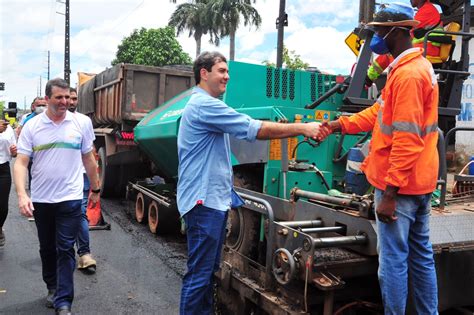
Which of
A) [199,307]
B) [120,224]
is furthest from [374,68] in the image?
[120,224]

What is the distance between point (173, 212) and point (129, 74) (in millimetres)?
3187

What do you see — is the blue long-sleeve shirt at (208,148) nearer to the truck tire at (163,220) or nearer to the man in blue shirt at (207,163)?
the man in blue shirt at (207,163)

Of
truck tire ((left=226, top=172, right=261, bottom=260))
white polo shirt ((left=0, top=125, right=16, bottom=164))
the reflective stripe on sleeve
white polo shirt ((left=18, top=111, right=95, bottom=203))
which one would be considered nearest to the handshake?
the reflective stripe on sleeve

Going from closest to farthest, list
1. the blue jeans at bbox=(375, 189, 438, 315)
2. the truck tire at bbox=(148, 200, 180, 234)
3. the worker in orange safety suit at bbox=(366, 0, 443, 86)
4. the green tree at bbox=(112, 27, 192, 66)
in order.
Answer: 1. the blue jeans at bbox=(375, 189, 438, 315)
2. the worker in orange safety suit at bbox=(366, 0, 443, 86)
3. the truck tire at bbox=(148, 200, 180, 234)
4. the green tree at bbox=(112, 27, 192, 66)

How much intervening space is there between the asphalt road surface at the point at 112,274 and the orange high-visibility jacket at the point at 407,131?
8.11 feet

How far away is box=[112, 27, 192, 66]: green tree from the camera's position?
3800 centimetres

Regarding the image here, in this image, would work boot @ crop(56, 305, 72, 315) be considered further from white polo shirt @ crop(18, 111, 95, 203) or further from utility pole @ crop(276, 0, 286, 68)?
utility pole @ crop(276, 0, 286, 68)

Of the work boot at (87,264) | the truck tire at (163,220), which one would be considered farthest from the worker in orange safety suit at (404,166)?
the truck tire at (163,220)

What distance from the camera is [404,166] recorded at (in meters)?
2.49

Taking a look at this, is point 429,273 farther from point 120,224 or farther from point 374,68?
point 120,224

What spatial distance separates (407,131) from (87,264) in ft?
12.9

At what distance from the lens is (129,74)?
29.1 ft

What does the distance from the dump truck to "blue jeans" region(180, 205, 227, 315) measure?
6.12 metres

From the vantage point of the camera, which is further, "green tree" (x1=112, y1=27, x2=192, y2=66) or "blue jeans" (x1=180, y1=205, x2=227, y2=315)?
"green tree" (x1=112, y1=27, x2=192, y2=66)
